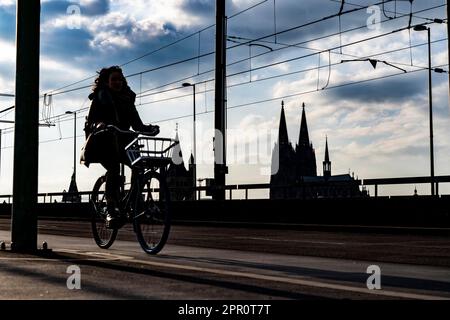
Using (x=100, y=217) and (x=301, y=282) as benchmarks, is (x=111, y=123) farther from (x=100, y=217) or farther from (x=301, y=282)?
(x=301, y=282)

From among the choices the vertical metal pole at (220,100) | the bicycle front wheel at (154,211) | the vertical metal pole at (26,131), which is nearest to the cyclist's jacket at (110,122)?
the bicycle front wheel at (154,211)

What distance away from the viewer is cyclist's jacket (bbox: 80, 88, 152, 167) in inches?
302

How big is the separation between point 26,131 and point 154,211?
185cm

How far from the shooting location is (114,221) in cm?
793

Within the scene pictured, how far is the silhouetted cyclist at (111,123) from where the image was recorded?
25.2 feet

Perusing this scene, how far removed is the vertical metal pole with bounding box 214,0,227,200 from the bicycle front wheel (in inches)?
731

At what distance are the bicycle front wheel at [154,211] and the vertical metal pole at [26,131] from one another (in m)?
1.36

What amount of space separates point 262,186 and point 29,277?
17.3 meters

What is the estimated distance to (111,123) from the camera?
7.66 m

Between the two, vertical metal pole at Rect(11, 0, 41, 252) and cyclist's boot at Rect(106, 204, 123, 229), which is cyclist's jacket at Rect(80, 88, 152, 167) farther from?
vertical metal pole at Rect(11, 0, 41, 252)

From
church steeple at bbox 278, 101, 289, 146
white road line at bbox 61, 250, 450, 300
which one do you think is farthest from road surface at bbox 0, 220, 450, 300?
church steeple at bbox 278, 101, 289, 146

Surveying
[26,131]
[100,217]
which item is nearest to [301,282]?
[100,217]
